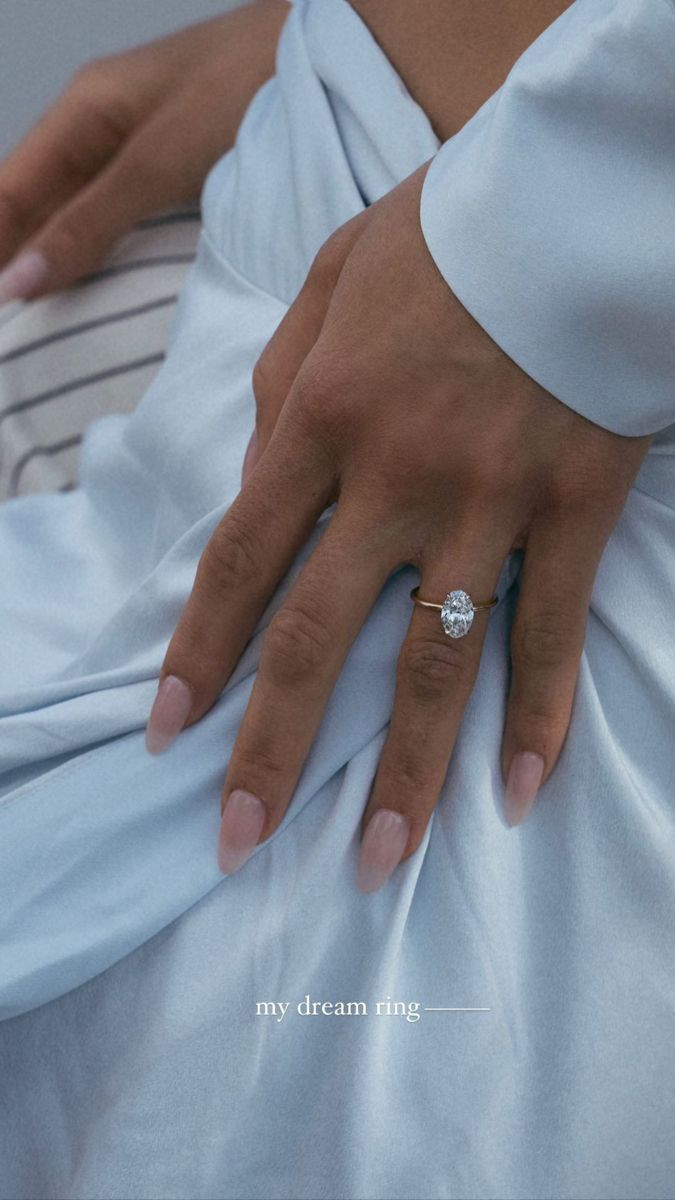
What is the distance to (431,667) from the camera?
0.57m

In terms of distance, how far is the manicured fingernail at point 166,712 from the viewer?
596 mm

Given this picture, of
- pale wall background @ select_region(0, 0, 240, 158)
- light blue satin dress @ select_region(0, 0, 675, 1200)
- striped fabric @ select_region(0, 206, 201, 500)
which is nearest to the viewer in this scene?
light blue satin dress @ select_region(0, 0, 675, 1200)

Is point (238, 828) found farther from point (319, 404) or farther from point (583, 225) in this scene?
point (583, 225)

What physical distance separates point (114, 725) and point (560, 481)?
258 millimetres

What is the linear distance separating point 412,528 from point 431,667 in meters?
0.07

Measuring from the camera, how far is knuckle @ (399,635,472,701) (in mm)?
572

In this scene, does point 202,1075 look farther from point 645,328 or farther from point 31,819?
point 645,328

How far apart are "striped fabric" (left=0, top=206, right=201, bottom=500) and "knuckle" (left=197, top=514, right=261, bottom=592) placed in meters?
0.52

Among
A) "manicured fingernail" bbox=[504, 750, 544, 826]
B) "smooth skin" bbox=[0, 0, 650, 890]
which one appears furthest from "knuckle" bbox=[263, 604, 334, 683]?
"manicured fingernail" bbox=[504, 750, 544, 826]

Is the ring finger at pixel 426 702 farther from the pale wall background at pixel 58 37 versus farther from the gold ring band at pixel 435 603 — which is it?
the pale wall background at pixel 58 37

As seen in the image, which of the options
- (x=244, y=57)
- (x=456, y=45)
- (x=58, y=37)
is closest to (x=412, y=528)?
(x=456, y=45)

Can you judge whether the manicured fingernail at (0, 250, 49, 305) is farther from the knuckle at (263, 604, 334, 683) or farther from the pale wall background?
the knuckle at (263, 604, 334, 683)

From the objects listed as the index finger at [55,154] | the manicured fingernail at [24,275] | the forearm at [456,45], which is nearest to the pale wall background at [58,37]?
the index finger at [55,154]

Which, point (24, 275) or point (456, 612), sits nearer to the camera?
point (456, 612)
